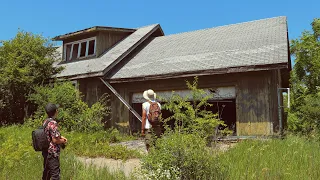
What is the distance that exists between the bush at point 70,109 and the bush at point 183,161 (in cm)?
785

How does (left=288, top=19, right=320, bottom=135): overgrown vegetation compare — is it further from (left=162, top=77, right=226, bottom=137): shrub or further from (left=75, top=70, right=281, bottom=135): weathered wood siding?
(left=162, top=77, right=226, bottom=137): shrub

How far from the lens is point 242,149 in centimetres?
668

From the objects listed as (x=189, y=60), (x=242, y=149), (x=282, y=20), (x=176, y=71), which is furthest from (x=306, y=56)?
(x=242, y=149)

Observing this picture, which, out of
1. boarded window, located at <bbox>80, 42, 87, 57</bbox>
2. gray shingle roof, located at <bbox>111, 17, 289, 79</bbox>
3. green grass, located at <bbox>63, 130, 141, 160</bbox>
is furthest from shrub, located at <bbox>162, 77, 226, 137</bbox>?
boarded window, located at <bbox>80, 42, 87, 57</bbox>

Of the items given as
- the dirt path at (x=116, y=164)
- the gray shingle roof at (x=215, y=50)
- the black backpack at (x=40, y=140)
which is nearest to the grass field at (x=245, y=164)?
the dirt path at (x=116, y=164)

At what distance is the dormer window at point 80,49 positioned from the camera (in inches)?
733

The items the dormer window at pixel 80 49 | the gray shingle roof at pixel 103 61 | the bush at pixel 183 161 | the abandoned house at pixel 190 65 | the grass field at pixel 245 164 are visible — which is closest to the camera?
the bush at pixel 183 161

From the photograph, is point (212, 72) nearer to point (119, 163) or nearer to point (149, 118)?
point (149, 118)

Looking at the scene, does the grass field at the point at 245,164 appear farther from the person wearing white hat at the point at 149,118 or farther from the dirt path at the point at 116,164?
the person wearing white hat at the point at 149,118

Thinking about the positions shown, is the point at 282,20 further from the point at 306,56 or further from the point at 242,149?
the point at 242,149

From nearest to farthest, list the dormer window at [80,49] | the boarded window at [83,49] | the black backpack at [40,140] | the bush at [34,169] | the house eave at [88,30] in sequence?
the black backpack at [40,140] → the bush at [34,169] → the house eave at [88,30] → the dormer window at [80,49] → the boarded window at [83,49]

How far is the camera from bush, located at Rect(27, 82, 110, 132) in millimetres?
12555

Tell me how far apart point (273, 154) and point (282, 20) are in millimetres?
11672

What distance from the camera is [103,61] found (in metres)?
16.2
